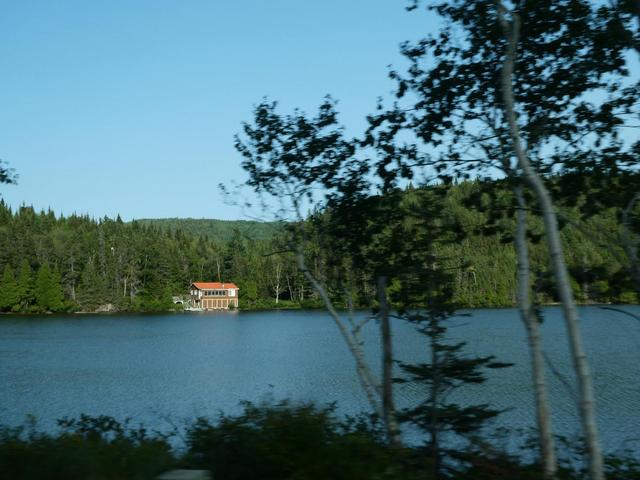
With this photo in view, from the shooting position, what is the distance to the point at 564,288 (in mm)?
6449

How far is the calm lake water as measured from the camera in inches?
704

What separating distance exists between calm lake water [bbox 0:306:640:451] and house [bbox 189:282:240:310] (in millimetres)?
66974

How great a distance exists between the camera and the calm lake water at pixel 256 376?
17875 millimetres

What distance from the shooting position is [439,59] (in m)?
8.41

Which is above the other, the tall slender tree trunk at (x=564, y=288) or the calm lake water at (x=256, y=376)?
the tall slender tree trunk at (x=564, y=288)

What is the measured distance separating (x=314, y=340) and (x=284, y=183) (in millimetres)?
37730

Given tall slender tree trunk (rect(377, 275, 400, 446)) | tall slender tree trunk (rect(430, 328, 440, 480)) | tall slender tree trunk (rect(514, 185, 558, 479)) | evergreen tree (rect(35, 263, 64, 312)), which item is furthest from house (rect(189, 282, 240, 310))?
tall slender tree trunk (rect(514, 185, 558, 479))

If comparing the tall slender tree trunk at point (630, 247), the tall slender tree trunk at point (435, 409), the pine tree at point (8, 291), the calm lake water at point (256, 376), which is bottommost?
the calm lake water at point (256, 376)

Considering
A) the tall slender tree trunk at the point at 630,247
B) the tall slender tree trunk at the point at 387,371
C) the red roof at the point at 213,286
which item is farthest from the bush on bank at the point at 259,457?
the red roof at the point at 213,286

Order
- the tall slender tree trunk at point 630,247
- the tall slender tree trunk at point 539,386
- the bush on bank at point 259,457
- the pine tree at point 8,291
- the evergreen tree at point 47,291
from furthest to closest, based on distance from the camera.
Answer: the evergreen tree at point 47,291 < the pine tree at point 8,291 < the tall slender tree trunk at point 539,386 < the tall slender tree trunk at point 630,247 < the bush on bank at point 259,457

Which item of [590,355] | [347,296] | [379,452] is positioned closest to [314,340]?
[590,355]

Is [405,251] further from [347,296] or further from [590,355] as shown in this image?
[590,355]

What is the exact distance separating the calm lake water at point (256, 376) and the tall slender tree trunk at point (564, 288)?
49cm

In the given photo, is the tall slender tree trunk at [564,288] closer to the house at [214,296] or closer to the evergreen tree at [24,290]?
the evergreen tree at [24,290]
